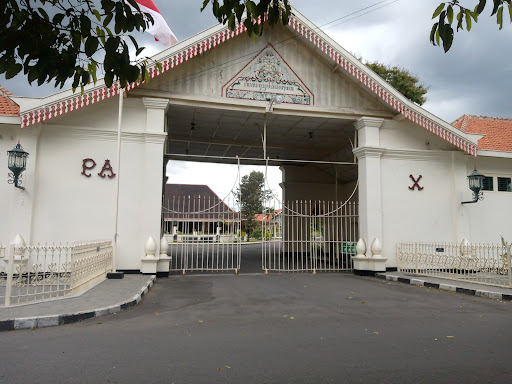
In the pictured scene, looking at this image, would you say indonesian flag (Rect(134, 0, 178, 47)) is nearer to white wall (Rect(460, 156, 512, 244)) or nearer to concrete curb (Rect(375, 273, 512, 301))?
concrete curb (Rect(375, 273, 512, 301))

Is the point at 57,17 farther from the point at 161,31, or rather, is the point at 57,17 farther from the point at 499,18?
the point at 161,31

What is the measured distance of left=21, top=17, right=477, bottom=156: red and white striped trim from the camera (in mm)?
9258

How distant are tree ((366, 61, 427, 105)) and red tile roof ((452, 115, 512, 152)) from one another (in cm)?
928

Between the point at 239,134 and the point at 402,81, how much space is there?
15243mm

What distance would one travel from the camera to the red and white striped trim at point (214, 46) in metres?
9.26

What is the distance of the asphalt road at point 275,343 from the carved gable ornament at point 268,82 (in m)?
6.39

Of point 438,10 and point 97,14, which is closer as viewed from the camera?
point 438,10

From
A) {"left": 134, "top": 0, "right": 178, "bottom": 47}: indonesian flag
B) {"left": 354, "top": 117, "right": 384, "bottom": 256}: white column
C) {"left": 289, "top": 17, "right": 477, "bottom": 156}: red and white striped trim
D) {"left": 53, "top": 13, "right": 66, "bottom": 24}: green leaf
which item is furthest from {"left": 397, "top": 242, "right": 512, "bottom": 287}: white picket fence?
{"left": 53, "top": 13, "right": 66, "bottom": 24}: green leaf

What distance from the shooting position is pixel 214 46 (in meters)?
10.5

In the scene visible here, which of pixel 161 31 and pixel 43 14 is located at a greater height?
pixel 161 31

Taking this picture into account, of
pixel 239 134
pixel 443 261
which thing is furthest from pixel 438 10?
pixel 239 134

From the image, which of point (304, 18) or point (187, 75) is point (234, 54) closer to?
point (187, 75)

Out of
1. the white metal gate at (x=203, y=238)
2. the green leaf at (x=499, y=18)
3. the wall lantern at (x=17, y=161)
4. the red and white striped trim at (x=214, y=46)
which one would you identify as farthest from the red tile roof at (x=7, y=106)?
the green leaf at (x=499, y=18)

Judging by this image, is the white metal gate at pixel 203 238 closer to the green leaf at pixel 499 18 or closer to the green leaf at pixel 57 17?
the green leaf at pixel 57 17
